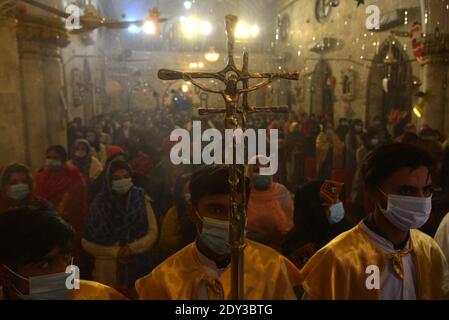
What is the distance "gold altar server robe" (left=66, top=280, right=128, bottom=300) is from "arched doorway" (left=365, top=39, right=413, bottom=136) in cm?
1064

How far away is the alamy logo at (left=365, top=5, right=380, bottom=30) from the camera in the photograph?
13.1m

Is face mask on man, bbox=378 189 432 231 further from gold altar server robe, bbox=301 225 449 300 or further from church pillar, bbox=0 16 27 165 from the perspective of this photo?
church pillar, bbox=0 16 27 165

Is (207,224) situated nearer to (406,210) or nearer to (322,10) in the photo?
(406,210)

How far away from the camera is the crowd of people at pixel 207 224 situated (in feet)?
6.49

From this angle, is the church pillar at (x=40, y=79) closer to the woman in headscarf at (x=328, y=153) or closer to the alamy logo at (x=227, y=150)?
the alamy logo at (x=227, y=150)

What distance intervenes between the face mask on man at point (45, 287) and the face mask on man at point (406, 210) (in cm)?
154

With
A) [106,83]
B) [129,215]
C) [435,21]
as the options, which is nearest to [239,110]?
[129,215]

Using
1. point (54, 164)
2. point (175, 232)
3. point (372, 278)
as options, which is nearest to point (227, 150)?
point (372, 278)

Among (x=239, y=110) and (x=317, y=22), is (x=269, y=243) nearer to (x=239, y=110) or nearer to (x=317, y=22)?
(x=239, y=110)

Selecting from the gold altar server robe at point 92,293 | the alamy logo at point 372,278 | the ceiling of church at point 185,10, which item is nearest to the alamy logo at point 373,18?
the ceiling of church at point 185,10

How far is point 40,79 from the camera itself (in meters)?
7.95

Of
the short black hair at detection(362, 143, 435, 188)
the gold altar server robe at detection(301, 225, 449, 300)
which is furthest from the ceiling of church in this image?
the gold altar server robe at detection(301, 225, 449, 300)

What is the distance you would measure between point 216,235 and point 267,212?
Result: 2.33m
